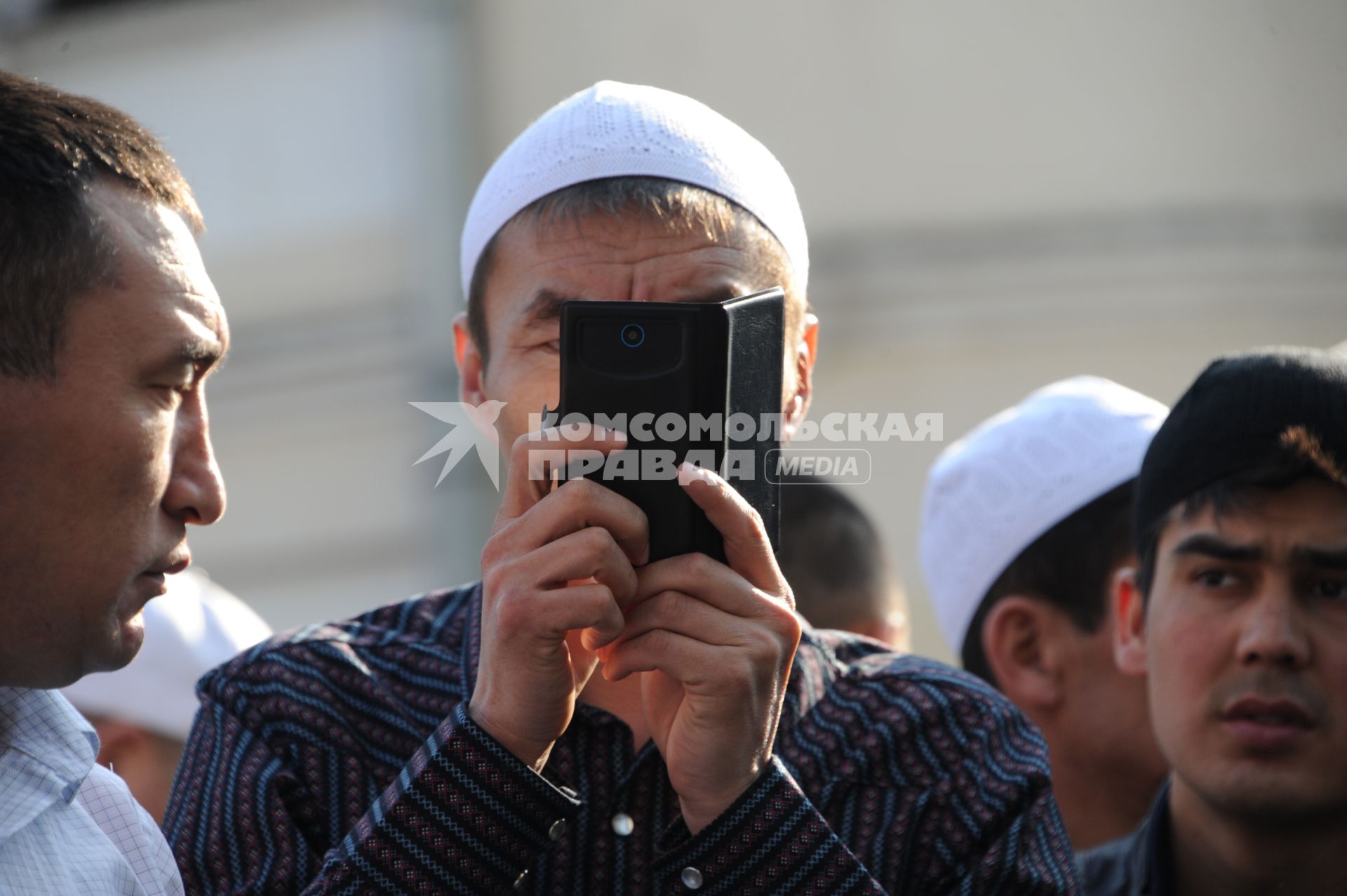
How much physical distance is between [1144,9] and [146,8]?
6201mm

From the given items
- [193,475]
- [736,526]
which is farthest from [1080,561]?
[193,475]

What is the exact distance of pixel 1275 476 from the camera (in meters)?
2.75

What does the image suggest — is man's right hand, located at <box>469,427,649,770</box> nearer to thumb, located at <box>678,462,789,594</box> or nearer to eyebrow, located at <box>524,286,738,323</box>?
thumb, located at <box>678,462,789,594</box>

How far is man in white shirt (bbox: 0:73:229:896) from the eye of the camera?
1.94 meters

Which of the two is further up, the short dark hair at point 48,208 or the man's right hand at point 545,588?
the short dark hair at point 48,208

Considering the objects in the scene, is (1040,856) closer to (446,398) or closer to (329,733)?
(329,733)

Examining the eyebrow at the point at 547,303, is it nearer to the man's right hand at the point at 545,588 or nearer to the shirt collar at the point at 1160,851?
the man's right hand at the point at 545,588

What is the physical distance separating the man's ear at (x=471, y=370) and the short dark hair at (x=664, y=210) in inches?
1.8

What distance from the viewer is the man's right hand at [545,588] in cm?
190

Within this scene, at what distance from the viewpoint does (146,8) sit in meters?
9.80

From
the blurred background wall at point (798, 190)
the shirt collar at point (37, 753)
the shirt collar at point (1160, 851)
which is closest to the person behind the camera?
the shirt collar at point (37, 753)

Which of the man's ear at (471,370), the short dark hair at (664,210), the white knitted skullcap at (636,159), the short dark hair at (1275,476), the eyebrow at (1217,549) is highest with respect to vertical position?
the white knitted skullcap at (636,159)

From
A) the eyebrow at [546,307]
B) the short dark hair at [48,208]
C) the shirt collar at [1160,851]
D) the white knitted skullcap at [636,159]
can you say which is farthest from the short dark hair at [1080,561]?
the short dark hair at [48,208]

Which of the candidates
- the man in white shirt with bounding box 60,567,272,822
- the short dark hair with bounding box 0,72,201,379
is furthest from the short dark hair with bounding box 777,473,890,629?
the short dark hair with bounding box 0,72,201,379
